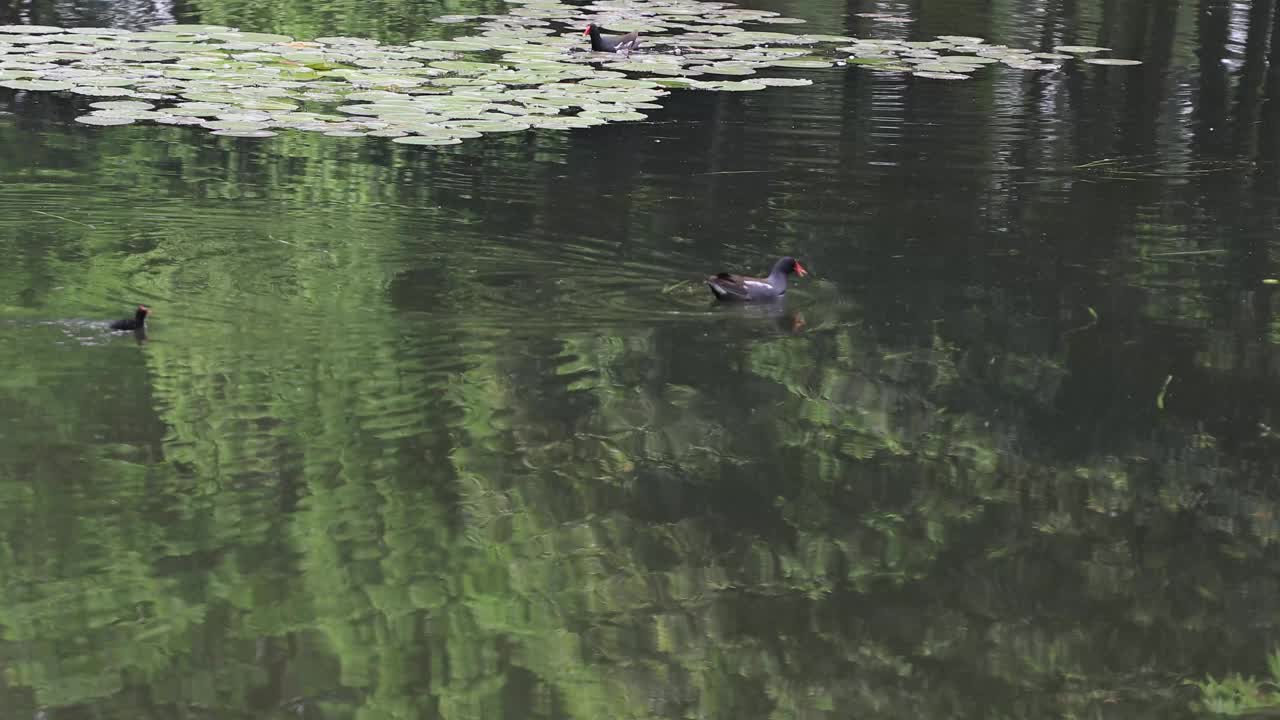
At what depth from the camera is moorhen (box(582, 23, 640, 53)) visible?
15.3 metres

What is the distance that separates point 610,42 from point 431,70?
2149 millimetres

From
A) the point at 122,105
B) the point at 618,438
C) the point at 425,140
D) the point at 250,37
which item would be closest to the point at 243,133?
Answer: the point at 425,140

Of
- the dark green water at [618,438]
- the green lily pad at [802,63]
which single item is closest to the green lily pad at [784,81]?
the green lily pad at [802,63]

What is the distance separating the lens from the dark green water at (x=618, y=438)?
4.41 metres

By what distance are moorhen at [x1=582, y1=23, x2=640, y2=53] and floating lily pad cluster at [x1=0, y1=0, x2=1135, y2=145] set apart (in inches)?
3.7

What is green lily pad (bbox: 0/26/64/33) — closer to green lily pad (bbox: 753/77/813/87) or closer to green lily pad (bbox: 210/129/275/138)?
green lily pad (bbox: 210/129/275/138)

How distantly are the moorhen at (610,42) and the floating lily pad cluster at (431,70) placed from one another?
0.09 meters

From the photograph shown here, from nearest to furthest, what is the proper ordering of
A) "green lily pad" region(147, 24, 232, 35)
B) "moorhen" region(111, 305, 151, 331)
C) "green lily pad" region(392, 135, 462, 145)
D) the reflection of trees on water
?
1. "moorhen" region(111, 305, 151, 331)
2. "green lily pad" region(392, 135, 462, 145)
3. "green lily pad" region(147, 24, 232, 35)
4. the reflection of trees on water

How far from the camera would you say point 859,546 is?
5.21 m

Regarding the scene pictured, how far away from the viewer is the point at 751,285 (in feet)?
25.0

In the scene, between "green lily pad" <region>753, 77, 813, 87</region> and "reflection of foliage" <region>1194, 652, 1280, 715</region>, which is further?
"green lily pad" <region>753, 77, 813, 87</region>

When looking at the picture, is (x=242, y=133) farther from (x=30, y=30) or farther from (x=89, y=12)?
(x=89, y=12)

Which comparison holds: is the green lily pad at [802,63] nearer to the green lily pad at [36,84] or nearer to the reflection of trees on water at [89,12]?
the green lily pad at [36,84]

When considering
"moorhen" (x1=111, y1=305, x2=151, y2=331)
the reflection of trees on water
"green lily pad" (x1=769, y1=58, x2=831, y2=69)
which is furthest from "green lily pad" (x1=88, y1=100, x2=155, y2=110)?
"green lily pad" (x1=769, y1=58, x2=831, y2=69)
